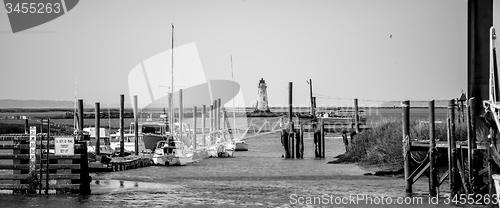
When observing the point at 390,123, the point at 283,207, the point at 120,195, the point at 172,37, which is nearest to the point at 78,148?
the point at 120,195

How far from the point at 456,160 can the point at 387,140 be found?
796 inches

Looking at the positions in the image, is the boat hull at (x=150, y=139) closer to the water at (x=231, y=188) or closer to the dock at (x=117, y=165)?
the dock at (x=117, y=165)

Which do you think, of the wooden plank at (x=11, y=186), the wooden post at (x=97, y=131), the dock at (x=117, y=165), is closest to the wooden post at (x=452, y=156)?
the wooden plank at (x=11, y=186)

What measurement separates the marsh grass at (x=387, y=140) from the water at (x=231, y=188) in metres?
1.84

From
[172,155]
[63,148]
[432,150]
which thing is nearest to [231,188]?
[63,148]

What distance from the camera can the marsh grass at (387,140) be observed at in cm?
4025

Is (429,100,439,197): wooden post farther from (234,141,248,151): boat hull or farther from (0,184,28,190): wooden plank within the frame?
(234,141,248,151): boat hull

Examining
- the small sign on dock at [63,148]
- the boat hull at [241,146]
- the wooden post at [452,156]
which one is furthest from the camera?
the boat hull at [241,146]

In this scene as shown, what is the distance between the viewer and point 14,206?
84.1ft

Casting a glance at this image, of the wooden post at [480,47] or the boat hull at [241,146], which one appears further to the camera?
the boat hull at [241,146]

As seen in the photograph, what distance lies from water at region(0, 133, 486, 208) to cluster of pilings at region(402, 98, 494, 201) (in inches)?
33.3

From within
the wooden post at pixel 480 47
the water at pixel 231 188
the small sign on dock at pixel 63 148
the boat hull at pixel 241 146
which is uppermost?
the wooden post at pixel 480 47

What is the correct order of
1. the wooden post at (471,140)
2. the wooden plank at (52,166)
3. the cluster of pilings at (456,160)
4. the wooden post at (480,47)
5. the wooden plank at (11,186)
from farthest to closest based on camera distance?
the wooden plank at (11,186)
the wooden plank at (52,166)
the wooden post at (480,47)
the cluster of pilings at (456,160)
the wooden post at (471,140)

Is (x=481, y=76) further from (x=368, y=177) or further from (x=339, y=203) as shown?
(x=368, y=177)
